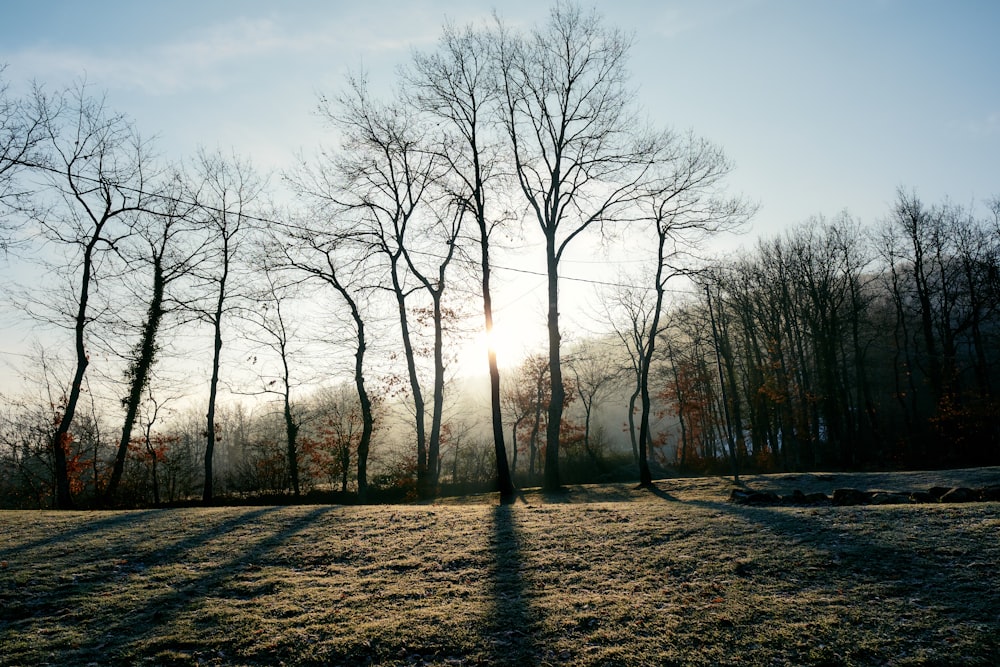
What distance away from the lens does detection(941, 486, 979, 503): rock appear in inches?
398

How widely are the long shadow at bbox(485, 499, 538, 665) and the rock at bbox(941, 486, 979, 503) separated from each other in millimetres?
8555

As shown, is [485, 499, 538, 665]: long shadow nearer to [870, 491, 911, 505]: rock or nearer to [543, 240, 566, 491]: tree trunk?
[870, 491, 911, 505]: rock

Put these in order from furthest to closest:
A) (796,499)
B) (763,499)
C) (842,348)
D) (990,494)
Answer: (842,348) < (763,499) < (796,499) < (990,494)

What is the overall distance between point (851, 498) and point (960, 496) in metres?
1.80

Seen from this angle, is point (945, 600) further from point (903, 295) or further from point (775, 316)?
point (903, 295)

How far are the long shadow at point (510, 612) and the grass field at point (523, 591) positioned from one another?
0.03 meters

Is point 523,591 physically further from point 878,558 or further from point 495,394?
point 495,394

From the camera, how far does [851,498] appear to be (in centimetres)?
1112

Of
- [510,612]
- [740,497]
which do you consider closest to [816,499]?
[740,497]

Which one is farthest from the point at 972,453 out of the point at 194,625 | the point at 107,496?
the point at 107,496

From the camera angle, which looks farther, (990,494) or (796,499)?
(796,499)

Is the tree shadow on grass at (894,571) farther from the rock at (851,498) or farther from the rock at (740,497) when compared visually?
the rock at (740,497)

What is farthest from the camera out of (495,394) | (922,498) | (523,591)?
(495,394)

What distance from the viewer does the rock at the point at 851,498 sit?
1109 centimetres
